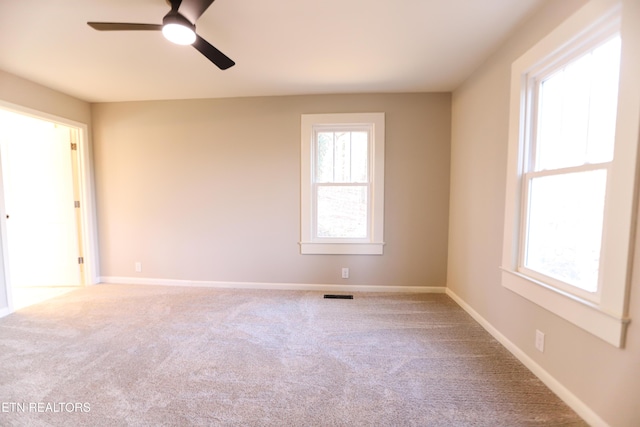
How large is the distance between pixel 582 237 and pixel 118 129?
190 inches

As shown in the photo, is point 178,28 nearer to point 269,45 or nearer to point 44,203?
point 269,45

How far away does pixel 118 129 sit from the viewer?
3.39 m

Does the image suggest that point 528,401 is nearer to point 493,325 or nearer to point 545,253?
point 493,325

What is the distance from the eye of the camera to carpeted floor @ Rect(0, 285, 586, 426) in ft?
4.54

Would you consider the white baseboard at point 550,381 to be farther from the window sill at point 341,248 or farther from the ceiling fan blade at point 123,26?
the ceiling fan blade at point 123,26

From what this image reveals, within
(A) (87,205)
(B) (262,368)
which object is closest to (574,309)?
(B) (262,368)

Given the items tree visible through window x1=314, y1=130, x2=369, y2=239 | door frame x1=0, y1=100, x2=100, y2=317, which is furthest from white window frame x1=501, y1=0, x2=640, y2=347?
door frame x1=0, y1=100, x2=100, y2=317

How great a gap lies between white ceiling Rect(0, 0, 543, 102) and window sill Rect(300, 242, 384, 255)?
6.20 ft

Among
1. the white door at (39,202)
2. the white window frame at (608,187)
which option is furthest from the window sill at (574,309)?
the white door at (39,202)

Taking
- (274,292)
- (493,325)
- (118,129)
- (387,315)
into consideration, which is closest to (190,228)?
(274,292)

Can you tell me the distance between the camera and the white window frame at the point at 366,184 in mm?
3086

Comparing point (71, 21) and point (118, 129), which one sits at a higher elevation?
point (71, 21)

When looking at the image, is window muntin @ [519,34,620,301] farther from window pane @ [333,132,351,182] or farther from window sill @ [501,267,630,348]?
window pane @ [333,132,351,182]

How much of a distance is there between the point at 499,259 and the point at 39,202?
5.42 metres
